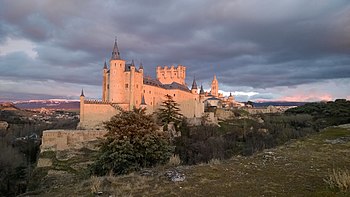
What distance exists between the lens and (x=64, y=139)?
3816cm

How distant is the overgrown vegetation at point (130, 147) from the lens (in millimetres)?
14664

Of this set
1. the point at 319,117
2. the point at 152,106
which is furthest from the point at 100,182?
the point at 319,117

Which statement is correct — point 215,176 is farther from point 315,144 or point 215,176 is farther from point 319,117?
point 319,117

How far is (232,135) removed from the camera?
6050 centimetres

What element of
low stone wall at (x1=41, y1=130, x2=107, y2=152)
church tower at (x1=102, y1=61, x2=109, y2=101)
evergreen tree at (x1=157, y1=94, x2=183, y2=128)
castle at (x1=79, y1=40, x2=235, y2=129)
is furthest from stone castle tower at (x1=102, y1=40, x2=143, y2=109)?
low stone wall at (x1=41, y1=130, x2=107, y2=152)

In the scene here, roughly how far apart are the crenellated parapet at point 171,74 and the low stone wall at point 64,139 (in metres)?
40.8

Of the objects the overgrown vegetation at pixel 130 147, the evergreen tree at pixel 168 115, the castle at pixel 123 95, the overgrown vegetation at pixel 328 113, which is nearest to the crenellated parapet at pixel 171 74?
the castle at pixel 123 95

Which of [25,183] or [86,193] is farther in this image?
[25,183]

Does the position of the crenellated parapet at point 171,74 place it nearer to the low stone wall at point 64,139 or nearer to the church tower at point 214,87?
the low stone wall at point 64,139

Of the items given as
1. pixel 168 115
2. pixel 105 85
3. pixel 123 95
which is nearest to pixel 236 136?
pixel 168 115

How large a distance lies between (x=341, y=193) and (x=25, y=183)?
32.7 meters

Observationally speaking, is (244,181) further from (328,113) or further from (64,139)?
(328,113)

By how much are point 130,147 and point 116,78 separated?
35859 millimetres

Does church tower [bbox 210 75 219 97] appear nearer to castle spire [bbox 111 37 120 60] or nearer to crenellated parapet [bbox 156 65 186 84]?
crenellated parapet [bbox 156 65 186 84]
